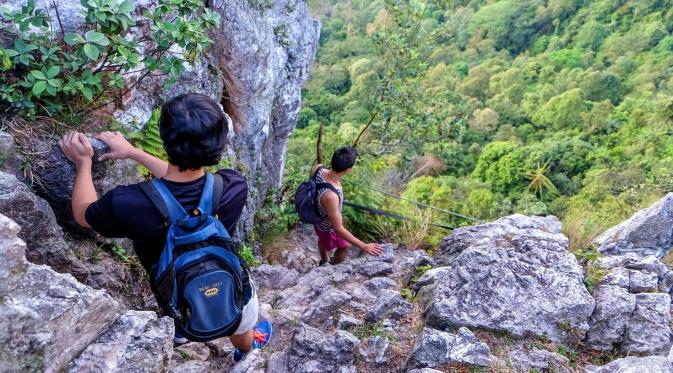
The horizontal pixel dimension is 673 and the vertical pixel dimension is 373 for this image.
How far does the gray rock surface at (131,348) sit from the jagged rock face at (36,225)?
741 millimetres

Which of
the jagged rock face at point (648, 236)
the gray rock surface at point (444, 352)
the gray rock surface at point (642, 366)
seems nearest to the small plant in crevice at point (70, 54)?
the gray rock surface at point (444, 352)

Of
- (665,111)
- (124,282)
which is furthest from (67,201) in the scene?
(665,111)

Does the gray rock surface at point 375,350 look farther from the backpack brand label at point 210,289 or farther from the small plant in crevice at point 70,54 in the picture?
the small plant in crevice at point 70,54

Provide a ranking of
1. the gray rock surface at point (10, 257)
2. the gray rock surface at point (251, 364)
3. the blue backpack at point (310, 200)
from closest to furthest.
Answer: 1. the gray rock surface at point (10, 257)
2. the gray rock surface at point (251, 364)
3. the blue backpack at point (310, 200)

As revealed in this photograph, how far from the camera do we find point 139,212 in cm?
214

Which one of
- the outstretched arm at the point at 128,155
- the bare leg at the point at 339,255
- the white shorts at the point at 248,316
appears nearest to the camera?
the white shorts at the point at 248,316

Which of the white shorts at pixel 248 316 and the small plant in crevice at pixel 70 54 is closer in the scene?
the small plant in crevice at pixel 70 54

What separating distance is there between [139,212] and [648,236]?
19.3 feet

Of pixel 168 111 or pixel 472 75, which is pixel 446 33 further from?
pixel 472 75

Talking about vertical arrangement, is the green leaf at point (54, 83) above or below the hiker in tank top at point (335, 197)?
above

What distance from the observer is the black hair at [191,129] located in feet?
6.80

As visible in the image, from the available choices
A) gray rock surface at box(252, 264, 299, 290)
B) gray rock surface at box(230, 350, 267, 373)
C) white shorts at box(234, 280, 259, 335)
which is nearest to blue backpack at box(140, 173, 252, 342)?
white shorts at box(234, 280, 259, 335)

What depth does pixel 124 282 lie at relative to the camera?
3.33 meters

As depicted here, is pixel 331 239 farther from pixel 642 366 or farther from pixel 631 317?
pixel 642 366
